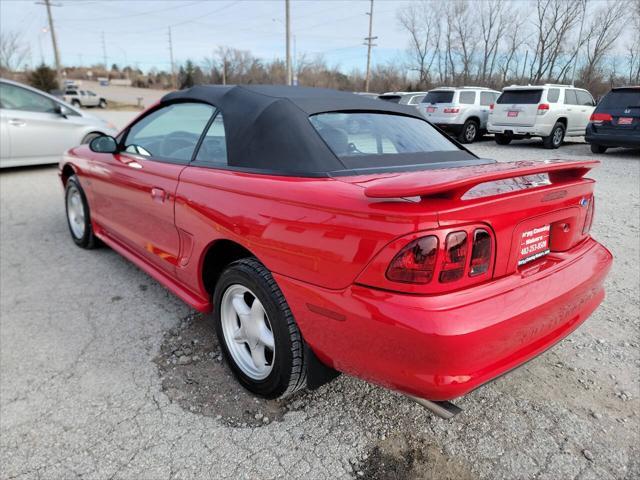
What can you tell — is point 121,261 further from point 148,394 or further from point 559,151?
point 559,151

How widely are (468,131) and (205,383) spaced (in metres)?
14.1

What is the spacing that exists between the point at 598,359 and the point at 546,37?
4551 cm

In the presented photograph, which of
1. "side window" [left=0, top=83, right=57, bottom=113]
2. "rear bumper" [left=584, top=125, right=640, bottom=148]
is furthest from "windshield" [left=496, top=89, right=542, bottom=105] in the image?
"side window" [left=0, top=83, right=57, bottom=113]

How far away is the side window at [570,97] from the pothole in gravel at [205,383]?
43.6 ft

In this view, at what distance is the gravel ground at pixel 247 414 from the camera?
1.92m

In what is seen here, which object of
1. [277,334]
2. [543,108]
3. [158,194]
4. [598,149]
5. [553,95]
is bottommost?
[598,149]

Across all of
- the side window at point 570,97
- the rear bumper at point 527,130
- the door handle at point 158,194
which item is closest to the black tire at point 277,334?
the door handle at point 158,194

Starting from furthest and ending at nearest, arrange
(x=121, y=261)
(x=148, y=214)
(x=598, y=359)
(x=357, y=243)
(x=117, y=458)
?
(x=121, y=261) < (x=148, y=214) < (x=598, y=359) < (x=117, y=458) < (x=357, y=243)

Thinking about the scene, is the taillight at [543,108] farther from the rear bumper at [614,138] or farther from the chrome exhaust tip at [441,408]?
the chrome exhaust tip at [441,408]

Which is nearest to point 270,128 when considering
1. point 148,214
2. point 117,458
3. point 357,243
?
point 357,243

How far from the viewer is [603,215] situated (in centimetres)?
564

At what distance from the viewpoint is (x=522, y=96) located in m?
12.7

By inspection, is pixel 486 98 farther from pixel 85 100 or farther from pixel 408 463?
pixel 85 100

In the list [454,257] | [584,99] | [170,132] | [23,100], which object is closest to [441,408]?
[454,257]
